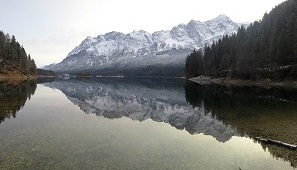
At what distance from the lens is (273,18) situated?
133 meters

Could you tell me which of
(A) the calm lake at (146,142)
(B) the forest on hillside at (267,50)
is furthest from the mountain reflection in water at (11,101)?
(B) the forest on hillside at (267,50)

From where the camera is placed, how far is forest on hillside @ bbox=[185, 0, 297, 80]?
10800 cm

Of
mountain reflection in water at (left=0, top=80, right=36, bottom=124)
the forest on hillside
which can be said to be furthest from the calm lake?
the forest on hillside

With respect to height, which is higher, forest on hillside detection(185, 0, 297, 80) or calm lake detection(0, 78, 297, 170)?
forest on hillside detection(185, 0, 297, 80)

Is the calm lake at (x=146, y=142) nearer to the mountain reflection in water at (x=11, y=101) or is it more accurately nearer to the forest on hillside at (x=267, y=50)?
the mountain reflection in water at (x=11, y=101)

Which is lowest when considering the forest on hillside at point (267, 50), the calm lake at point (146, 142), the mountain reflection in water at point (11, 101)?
the calm lake at point (146, 142)

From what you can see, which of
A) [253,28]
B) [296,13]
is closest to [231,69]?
[253,28]

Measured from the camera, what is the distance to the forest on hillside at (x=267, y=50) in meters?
108

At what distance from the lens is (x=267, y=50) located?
404 ft

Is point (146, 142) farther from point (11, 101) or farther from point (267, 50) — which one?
point (267, 50)

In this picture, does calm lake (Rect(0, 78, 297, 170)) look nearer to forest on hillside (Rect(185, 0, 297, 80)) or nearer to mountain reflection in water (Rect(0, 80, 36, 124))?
mountain reflection in water (Rect(0, 80, 36, 124))

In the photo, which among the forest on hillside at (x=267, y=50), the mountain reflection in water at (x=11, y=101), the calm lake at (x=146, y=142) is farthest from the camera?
the forest on hillside at (x=267, y=50)

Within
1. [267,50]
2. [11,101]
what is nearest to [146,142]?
[11,101]

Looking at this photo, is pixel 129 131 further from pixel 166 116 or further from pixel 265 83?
pixel 265 83
